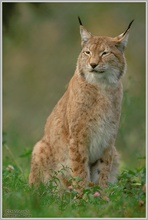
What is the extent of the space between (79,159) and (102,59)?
133 cm

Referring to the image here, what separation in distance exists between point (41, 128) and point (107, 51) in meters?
6.03

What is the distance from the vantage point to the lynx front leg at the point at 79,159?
370 inches

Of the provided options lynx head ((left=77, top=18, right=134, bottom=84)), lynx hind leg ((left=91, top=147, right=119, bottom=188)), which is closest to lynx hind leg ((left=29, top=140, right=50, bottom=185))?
lynx hind leg ((left=91, top=147, right=119, bottom=188))

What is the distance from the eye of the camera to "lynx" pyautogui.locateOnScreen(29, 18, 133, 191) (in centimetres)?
936

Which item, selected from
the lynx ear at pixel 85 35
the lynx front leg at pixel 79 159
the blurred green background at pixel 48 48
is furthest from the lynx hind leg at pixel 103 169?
the blurred green background at pixel 48 48

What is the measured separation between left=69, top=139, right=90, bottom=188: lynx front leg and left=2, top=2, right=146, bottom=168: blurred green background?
21.5 feet

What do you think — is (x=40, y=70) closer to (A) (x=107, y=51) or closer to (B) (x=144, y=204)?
(A) (x=107, y=51)

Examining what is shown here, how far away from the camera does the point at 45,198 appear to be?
8.24m

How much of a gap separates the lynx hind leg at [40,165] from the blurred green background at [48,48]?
592cm

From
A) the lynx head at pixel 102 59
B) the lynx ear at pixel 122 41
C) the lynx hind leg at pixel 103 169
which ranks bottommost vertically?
the lynx hind leg at pixel 103 169

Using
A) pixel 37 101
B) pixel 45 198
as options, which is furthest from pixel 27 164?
pixel 37 101

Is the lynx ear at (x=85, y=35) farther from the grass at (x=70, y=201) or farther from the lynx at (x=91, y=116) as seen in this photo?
A: the grass at (x=70, y=201)

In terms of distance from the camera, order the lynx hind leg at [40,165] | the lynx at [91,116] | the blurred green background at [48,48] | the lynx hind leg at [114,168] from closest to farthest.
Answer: the lynx at [91,116] < the lynx hind leg at [40,165] < the lynx hind leg at [114,168] < the blurred green background at [48,48]

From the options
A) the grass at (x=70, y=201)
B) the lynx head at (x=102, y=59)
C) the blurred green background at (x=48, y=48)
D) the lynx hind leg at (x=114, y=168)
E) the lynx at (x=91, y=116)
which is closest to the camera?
the grass at (x=70, y=201)
